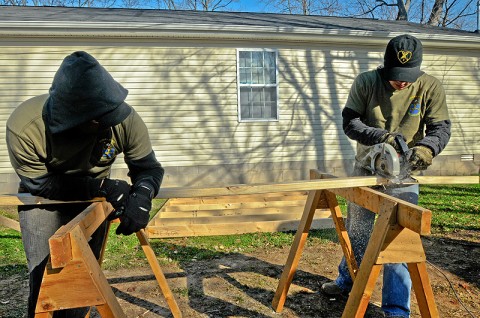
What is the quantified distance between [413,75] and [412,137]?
505 millimetres

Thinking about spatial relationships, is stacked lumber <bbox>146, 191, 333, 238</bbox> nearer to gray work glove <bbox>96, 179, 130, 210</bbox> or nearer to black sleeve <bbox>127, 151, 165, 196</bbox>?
black sleeve <bbox>127, 151, 165, 196</bbox>

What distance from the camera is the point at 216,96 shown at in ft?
29.5

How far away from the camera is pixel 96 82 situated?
6.12 feet

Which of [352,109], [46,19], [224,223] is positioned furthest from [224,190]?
[46,19]

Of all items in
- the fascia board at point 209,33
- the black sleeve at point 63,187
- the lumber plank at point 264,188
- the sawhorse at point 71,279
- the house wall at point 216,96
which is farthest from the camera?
the house wall at point 216,96

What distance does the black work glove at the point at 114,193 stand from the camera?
7.48 ft

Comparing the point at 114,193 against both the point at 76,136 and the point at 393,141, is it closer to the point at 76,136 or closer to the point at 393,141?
the point at 76,136

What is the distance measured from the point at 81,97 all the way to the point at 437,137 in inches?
97.5

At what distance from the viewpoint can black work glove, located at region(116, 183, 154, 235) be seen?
2.22m

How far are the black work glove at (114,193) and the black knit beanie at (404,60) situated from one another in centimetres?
206

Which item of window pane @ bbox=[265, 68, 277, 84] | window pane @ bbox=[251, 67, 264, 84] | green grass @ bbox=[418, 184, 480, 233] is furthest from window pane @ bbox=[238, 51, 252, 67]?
green grass @ bbox=[418, 184, 480, 233]

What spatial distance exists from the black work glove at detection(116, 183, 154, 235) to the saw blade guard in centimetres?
155

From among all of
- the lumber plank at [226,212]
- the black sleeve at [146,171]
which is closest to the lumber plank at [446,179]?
the black sleeve at [146,171]

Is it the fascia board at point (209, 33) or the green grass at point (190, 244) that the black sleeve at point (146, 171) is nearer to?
the green grass at point (190, 244)
